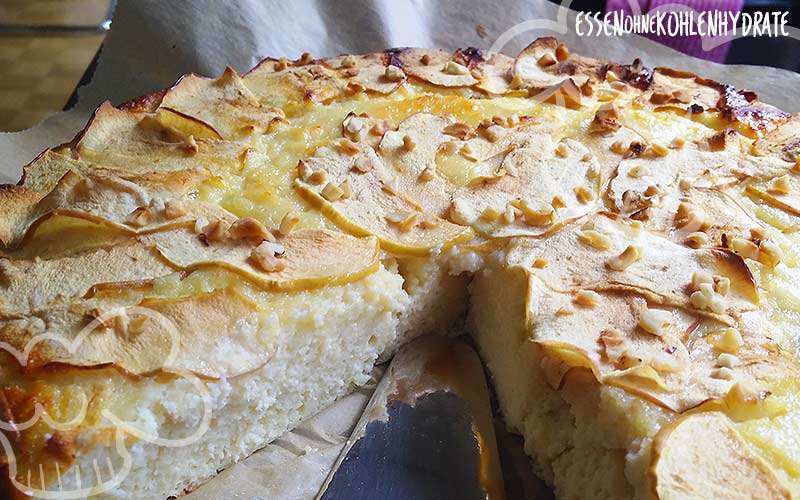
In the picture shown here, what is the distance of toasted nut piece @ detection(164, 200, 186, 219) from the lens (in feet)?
7.05

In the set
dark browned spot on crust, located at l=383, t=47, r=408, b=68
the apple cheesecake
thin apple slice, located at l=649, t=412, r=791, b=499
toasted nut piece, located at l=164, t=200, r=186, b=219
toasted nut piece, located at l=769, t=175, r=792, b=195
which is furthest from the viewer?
dark browned spot on crust, located at l=383, t=47, r=408, b=68

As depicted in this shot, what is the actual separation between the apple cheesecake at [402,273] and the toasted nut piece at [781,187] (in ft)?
0.03

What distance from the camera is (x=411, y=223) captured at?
2299 millimetres

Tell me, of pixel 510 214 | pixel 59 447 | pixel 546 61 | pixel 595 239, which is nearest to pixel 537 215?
pixel 510 214

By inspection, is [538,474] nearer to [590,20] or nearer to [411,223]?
[411,223]

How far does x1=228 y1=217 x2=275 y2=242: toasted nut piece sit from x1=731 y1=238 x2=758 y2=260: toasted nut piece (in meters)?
1.41

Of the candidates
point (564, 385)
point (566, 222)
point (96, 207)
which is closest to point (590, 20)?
point (566, 222)

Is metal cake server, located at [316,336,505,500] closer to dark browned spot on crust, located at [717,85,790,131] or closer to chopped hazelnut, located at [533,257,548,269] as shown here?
chopped hazelnut, located at [533,257,548,269]

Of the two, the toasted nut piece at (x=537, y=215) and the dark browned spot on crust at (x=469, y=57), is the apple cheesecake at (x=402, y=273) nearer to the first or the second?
the toasted nut piece at (x=537, y=215)

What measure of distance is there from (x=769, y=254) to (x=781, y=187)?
42cm

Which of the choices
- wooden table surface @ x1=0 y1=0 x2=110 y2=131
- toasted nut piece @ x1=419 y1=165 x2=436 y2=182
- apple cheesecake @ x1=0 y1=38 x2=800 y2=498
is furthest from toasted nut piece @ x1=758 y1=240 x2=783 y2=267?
wooden table surface @ x1=0 y1=0 x2=110 y2=131

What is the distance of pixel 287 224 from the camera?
2.18 m

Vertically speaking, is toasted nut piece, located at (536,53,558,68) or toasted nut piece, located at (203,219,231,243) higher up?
toasted nut piece, located at (203,219,231,243)

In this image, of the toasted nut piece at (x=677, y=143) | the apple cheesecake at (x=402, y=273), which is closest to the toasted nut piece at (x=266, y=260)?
the apple cheesecake at (x=402, y=273)
